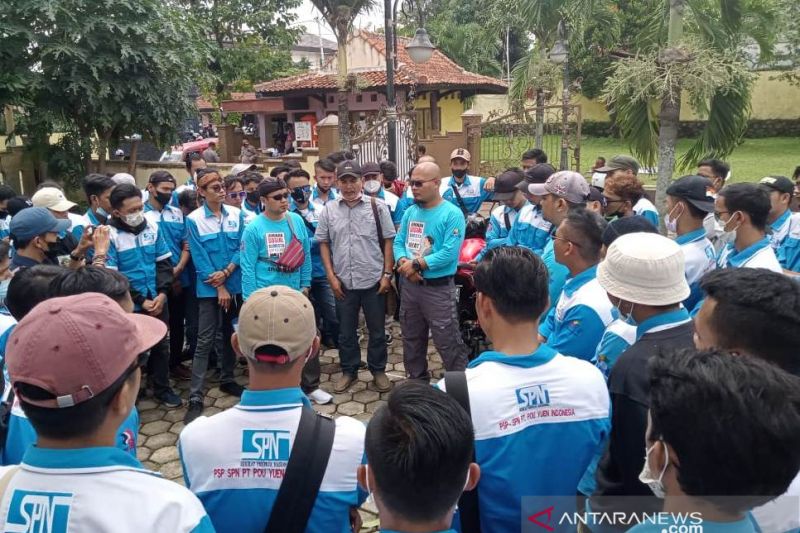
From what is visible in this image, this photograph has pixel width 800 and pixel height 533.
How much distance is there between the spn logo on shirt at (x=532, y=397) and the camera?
204 cm

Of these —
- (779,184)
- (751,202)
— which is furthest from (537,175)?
(779,184)

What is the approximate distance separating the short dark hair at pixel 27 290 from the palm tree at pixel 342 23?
29.6ft

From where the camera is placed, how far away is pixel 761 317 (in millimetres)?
1979

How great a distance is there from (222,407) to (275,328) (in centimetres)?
335

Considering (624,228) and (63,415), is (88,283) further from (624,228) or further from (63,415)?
(624,228)

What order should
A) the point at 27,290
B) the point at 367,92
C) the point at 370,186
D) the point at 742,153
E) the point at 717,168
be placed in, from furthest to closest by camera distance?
the point at 742,153, the point at 367,92, the point at 370,186, the point at 717,168, the point at 27,290

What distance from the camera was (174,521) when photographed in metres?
1.39

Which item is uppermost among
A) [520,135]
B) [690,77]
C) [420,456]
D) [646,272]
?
[690,77]

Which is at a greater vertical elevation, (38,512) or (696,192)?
(696,192)

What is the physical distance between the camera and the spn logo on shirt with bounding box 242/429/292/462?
5.86 ft

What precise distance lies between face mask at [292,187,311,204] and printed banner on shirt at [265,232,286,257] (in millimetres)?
1079

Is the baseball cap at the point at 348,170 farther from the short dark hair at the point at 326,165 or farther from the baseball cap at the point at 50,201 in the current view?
the baseball cap at the point at 50,201

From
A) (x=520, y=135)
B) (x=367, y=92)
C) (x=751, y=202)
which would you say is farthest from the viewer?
(x=367, y=92)

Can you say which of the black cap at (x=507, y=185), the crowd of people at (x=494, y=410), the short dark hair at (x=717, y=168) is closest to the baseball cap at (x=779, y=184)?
the short dark hair at (x=717, y=168)
